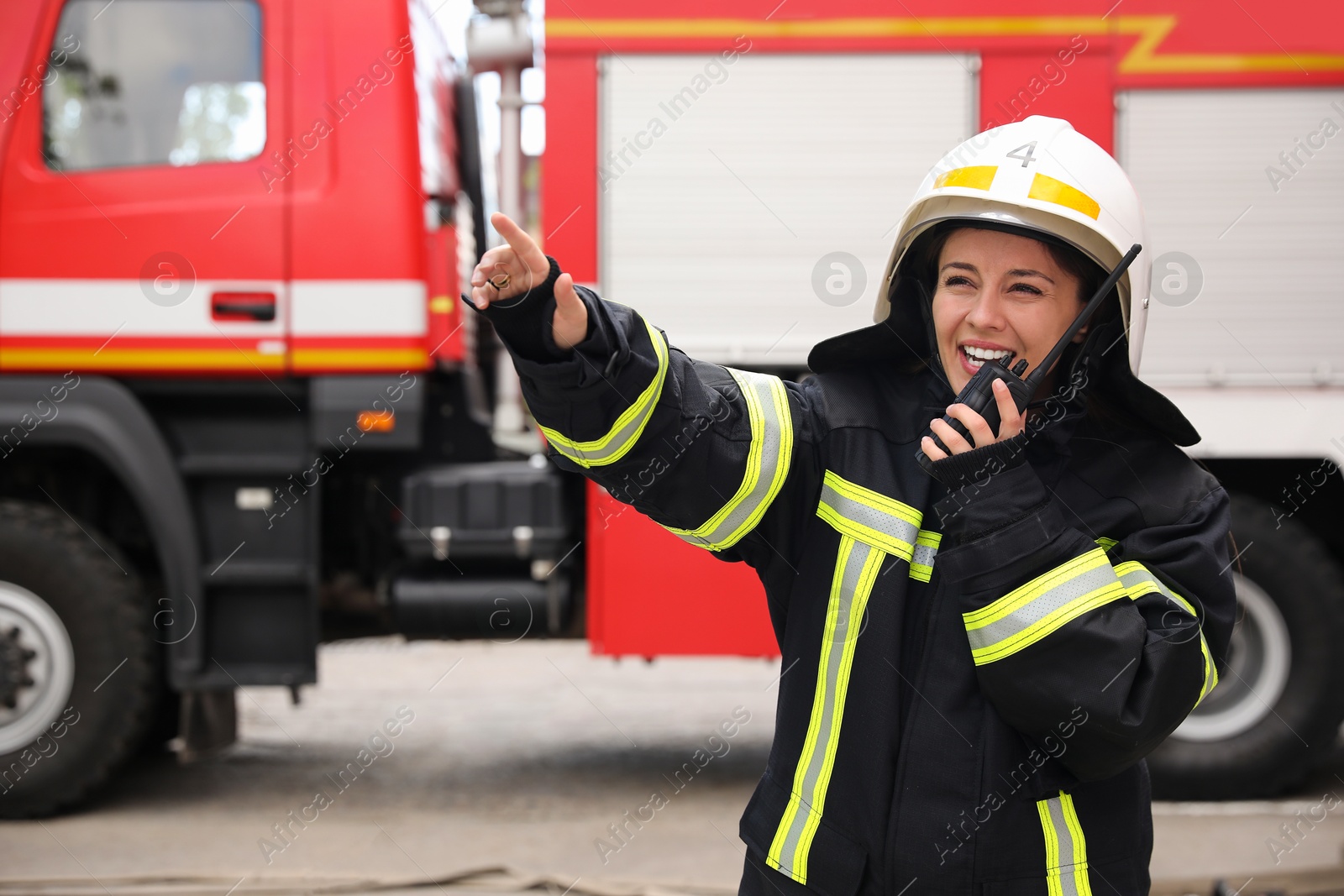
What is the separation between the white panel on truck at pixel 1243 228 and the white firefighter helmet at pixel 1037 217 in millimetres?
2651

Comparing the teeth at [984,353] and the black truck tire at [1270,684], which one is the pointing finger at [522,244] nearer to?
the teeth at [984,353]

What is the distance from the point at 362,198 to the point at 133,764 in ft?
8.87

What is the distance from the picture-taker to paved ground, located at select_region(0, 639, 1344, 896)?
3734mm

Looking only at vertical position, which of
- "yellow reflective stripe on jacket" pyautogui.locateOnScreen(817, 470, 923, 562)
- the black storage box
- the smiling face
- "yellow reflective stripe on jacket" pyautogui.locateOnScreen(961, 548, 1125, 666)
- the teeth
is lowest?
the black storage box

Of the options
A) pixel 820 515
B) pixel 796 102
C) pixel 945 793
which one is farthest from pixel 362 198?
pixel 945 793

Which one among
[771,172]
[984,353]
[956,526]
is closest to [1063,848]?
[956,526]

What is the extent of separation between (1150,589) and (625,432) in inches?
26.2

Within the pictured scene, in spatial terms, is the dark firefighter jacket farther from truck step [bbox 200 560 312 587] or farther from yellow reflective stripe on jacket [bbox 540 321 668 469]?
truck step [bbox 200 560 312 587]

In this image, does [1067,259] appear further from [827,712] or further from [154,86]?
[154,86]

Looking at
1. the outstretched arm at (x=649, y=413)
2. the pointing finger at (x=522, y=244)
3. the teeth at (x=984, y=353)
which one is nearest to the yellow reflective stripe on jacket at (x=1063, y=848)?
the outstretched arm at (x=649, y=413)

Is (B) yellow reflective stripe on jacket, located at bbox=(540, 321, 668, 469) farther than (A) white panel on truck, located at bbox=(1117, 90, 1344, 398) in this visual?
No

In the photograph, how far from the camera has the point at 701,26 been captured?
415 cm

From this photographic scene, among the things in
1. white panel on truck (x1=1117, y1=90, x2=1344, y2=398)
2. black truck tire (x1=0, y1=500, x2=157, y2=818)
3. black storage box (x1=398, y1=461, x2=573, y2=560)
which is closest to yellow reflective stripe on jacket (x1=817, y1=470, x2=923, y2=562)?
black storage box (x1=398, y1=461, x2=573, y2=560)

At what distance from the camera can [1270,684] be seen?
4371 millimetres
